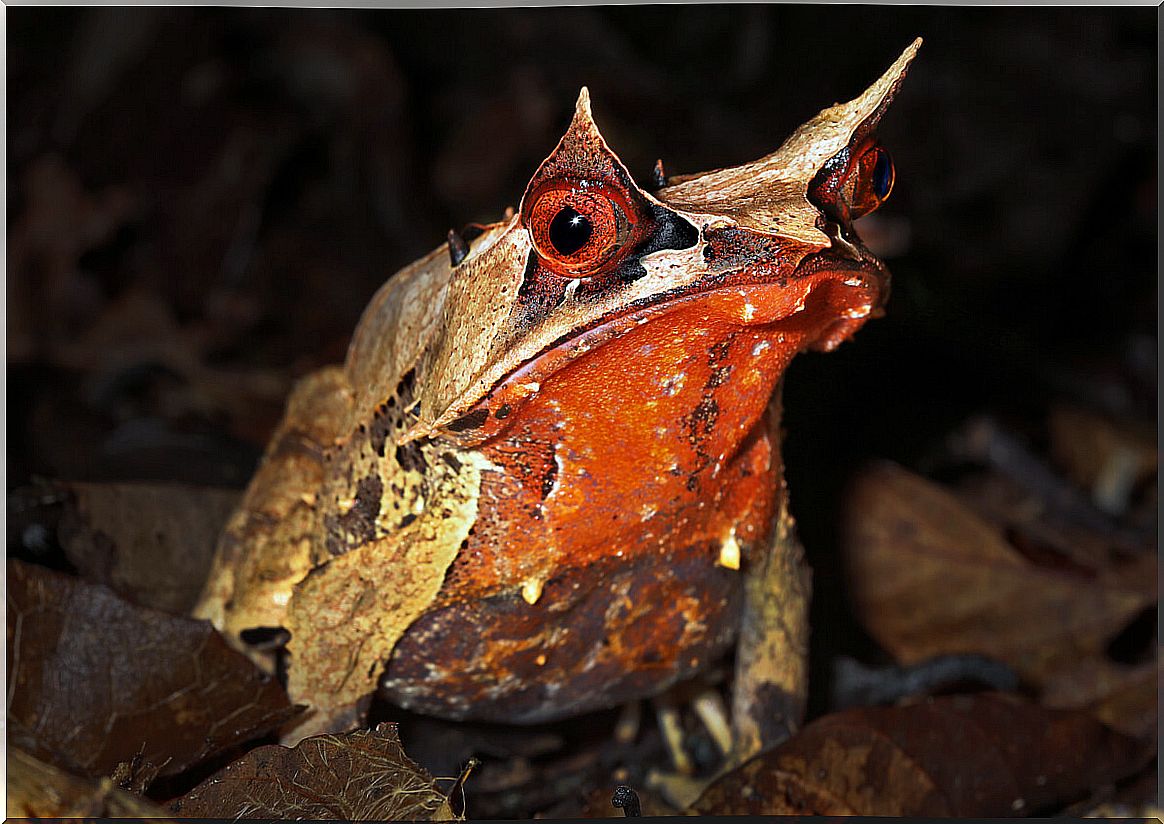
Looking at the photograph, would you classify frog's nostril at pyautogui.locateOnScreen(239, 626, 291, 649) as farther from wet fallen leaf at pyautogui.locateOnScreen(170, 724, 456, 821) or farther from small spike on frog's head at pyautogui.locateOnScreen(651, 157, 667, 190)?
small spike on frog's head at pyautogui.locateOnScreen(651, 157, 667, 190)

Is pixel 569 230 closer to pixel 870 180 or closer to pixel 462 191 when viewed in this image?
pixel 870 180

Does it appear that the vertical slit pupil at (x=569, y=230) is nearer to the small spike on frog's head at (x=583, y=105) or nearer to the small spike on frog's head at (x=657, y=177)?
the small spike on frog's head at (x=583, y=105)

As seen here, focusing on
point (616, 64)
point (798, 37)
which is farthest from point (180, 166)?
point (798, 37)

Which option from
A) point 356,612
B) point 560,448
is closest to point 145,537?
point 356,612

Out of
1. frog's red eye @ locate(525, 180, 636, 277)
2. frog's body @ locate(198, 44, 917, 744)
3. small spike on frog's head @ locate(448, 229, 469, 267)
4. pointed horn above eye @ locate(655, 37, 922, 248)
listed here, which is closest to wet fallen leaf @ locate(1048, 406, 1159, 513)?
frog's body @ locate(198, 44, 917, 744)

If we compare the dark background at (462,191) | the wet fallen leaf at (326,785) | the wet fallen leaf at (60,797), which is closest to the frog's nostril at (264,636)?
the wet fallen leaf at (326,785)

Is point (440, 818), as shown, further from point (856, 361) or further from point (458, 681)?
point (856, 361)
